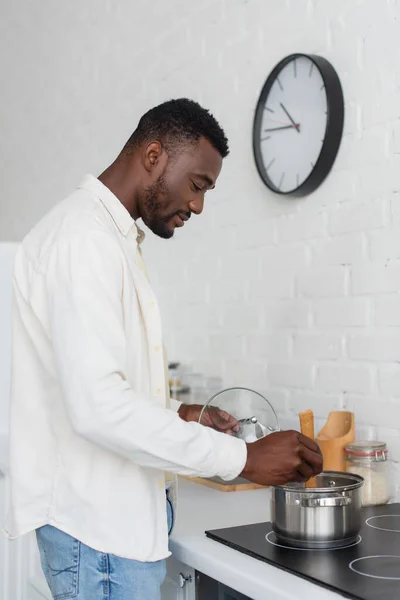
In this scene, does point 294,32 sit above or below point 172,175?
above

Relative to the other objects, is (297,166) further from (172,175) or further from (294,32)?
(172,175)

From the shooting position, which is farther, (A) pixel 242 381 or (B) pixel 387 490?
(A) pixel 242 381

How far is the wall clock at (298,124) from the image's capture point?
201 cm

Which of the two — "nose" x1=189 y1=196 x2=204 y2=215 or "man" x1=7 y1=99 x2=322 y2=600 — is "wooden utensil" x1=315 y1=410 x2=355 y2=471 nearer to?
"man" x1=7 y1=99 x2=322 y2=600

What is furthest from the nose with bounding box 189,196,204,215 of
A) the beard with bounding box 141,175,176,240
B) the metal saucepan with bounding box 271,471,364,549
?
the metal saucepan with bounding box 271,471,364,549

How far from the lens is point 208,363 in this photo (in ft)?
8.44

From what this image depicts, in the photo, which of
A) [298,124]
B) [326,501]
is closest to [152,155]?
[326,501]

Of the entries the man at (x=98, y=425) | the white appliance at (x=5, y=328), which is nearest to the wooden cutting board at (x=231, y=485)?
the man at (x=98, y=425)

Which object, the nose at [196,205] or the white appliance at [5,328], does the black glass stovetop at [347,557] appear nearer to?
the nose at [196,205]

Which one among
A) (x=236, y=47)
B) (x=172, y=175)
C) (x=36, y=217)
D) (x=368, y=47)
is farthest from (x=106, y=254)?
(x=36, y=217)

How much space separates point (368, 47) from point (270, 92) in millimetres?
379

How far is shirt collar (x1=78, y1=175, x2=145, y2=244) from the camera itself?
1376mm

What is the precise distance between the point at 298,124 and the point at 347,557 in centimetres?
124

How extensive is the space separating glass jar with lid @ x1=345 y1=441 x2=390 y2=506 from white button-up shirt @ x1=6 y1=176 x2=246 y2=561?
61 cm
